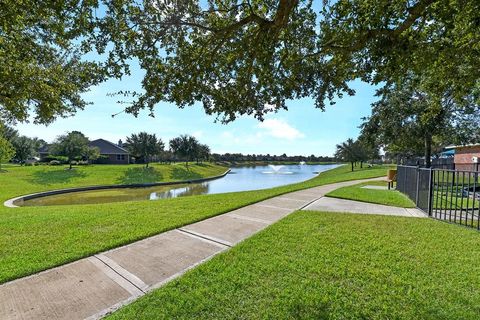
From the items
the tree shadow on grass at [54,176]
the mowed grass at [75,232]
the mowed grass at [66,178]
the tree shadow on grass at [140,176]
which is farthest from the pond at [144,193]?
the mowed grass at [75,232]

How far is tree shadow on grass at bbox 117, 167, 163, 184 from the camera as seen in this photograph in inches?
1040

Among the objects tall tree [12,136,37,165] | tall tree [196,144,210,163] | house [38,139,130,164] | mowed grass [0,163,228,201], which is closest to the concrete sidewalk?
mowed grass [0,163,228,201]

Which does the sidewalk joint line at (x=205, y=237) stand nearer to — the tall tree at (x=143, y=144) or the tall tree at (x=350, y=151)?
the tall tree at (x=143, y=144)

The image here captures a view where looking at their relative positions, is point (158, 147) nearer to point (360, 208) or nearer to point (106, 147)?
point (106, 147)

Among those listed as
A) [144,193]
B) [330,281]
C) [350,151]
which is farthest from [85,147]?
[350,151]

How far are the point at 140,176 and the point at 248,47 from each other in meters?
27.3

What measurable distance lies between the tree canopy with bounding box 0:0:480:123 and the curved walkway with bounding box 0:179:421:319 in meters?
2.66

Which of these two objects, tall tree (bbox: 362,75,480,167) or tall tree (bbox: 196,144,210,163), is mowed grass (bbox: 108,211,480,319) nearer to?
tall tree (bbox: 362,75,480,167)

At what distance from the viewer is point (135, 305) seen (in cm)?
277

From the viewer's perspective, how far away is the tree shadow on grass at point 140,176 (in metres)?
26.4

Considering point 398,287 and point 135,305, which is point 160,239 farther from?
point 398,287

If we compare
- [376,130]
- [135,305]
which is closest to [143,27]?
[135,305]

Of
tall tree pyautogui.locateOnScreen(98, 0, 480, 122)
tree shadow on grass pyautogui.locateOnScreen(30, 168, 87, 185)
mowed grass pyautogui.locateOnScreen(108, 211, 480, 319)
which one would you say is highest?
tall tree pyautogui.locateOnScreen(98, 0, 480, 122)

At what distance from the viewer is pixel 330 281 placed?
3.29 m
